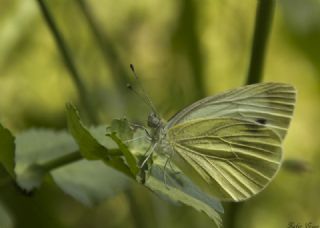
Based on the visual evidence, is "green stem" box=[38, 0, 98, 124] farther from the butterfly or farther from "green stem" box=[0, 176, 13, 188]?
"green stem" box=[0, 176, 13, 188]

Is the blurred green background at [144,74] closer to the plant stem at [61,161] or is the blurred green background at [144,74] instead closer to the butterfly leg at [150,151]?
the butterfly leg at [150,151]

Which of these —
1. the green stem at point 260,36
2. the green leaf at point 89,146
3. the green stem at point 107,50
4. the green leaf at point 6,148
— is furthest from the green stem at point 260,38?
the green stem at point 107,50

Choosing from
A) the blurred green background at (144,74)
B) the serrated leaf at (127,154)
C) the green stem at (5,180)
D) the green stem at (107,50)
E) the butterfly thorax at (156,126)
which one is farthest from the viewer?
the blurred green background at (144,74)

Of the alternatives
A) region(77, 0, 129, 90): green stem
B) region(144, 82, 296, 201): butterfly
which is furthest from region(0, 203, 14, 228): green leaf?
region(77, 0, 129, 90): green stem

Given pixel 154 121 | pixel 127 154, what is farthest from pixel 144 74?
pixel 127 154

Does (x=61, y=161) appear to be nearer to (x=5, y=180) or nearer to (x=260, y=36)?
(x=5, y=180)

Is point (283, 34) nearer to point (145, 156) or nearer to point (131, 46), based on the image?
point (131, 46)
